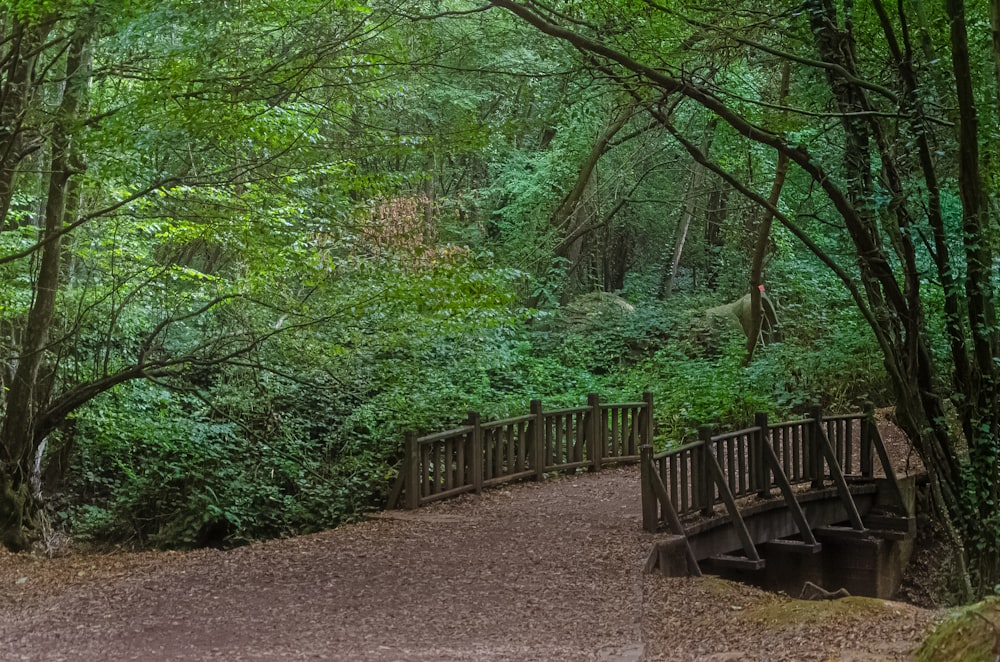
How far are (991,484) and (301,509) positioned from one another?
7447 mm

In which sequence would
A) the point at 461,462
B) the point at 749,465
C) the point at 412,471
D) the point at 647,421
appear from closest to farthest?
the point at 749,465 < the point at 412,471 < the point at 461,462 < the point at 647,421

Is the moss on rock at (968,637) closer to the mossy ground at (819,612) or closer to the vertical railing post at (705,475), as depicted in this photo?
the mossy ground at (819,612)

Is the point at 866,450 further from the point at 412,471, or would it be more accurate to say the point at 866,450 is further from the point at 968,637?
the point at 968,637

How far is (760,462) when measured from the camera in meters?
9.72

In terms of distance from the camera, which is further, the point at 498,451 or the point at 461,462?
the point at 498,451

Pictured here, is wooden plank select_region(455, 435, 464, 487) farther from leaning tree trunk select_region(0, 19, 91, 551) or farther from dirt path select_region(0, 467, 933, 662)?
leaning tree trunk select_region(0, 19, 91, 551)

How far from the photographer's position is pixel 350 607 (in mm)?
6488

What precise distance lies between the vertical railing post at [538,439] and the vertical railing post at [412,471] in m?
1.99

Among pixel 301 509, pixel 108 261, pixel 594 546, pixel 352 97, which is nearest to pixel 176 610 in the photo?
pixel 594 546

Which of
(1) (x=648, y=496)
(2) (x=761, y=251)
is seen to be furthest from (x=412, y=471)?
(2) (x=761, y=251)

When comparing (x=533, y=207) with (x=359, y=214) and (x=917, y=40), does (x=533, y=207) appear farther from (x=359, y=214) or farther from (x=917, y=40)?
(x=917, y=40)

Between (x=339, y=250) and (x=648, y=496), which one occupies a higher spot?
(x=339, y=250)

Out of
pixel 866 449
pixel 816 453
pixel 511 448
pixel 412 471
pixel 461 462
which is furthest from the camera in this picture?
pixel 511 448

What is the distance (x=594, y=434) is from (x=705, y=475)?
11.0 ft
